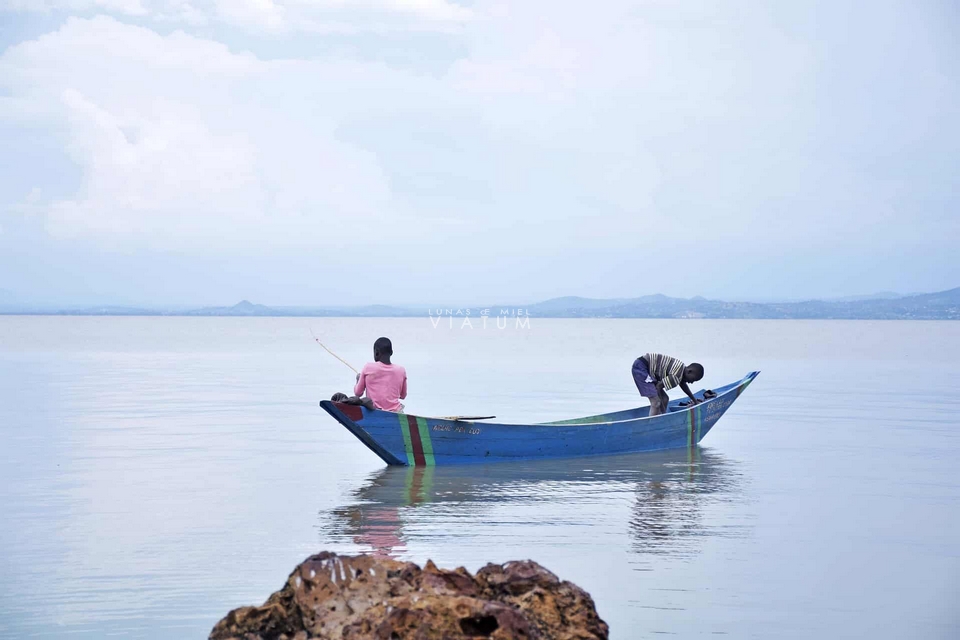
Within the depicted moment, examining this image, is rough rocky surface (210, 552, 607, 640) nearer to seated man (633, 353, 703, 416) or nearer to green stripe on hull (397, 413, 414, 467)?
green stripe on hull (397, 413, 414, 467)

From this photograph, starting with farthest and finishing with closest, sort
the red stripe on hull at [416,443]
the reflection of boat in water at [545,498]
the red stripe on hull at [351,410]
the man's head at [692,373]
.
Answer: the man's head at [692,373], the red stripe on hull at [416,443], the red stripe on hull at [351,410], the reflection of boat in water at [545,498]

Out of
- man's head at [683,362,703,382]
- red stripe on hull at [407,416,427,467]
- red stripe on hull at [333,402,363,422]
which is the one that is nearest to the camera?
red stripe on hull at [333,402,363,422]

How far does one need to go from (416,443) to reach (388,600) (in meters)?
6.93

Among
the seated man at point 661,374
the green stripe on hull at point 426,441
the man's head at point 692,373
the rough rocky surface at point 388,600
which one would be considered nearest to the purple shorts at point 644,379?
the seated man at point 661,374

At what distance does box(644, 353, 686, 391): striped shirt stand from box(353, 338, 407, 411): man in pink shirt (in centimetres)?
336

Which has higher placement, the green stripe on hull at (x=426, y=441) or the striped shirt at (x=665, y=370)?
the striped shirt at (x=665, y=370)

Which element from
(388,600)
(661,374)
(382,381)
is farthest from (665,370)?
(388,600)

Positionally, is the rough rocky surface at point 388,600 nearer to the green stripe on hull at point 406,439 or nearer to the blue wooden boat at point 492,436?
the blue wooden boat at point 492,436

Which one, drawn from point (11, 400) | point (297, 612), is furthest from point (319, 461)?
point (11, 400)

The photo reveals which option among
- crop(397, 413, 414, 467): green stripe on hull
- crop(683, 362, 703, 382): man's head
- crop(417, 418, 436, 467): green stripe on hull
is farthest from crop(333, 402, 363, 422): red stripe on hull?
crop(683, 362, 703, 382): man's head

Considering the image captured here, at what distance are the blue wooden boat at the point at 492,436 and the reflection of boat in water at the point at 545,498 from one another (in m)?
0.13

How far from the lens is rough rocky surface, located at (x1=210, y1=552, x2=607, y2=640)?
3.85 m

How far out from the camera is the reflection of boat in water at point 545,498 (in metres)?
8.16

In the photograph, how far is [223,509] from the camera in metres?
9.20
